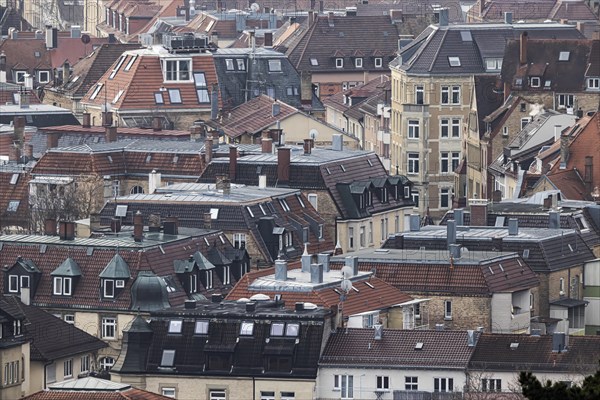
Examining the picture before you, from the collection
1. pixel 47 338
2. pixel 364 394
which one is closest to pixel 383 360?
pixel 364 394

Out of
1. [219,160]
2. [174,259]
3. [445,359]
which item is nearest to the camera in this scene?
[445,359]

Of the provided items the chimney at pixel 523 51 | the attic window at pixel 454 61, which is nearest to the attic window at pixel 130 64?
the attic window at pixel 454 61

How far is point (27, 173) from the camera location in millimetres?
164375

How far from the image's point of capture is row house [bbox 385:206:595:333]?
140 meters

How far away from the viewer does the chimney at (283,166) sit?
518 feet

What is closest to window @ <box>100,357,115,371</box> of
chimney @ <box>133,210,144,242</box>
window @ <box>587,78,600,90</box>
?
chimney @ <box>133,210,144,242</box>

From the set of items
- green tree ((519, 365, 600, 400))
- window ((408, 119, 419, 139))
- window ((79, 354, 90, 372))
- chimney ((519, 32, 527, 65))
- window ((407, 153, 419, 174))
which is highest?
green tree ((519, 365, 600, 400))

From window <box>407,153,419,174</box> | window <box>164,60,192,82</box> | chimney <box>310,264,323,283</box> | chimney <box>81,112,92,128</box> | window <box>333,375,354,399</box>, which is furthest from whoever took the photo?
window <box>164,60,192,82</box>

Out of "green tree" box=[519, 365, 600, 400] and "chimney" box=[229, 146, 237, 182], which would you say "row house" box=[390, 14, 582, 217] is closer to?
"chimney" box=[229, 146, 237, 182]

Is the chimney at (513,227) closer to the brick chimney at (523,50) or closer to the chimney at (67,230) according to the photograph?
the chimney at (67,230)

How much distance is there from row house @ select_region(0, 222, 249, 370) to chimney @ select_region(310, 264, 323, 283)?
16.9 ft

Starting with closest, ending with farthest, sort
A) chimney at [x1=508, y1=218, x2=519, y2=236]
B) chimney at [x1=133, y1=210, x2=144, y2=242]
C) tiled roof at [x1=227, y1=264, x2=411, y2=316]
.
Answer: tiled roof at [x1=227, y1=264, x2=411, y2=316] < chimney at [x1=133, y1=210, x2=144, y2=242] < chimney at [x1=508, y1=218, x2=519, y2=236]

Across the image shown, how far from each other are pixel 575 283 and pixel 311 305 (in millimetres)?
21770

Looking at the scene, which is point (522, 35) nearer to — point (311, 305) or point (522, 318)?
point (522, 318)
